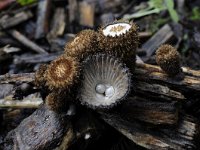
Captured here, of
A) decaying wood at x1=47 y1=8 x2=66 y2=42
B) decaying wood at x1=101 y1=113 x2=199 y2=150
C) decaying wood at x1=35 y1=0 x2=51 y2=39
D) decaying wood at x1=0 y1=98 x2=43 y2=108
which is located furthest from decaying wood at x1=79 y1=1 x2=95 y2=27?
decaying wood at x1=101 y1=113 x2=199 y2=150

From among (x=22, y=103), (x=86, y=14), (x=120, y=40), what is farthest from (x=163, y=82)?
(x=86, y=14)

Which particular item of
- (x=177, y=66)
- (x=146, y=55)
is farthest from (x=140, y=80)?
(x=146, y=55)

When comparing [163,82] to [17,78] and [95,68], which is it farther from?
[17,78]

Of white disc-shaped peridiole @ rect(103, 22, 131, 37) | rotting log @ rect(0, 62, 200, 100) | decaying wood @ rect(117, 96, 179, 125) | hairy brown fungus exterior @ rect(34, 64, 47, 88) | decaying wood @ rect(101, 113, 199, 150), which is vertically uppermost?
white disc-shaped peridiole @ rect(103, 22, 131, 37)

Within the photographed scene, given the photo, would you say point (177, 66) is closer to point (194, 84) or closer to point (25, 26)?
point (194, 84)

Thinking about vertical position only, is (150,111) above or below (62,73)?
below

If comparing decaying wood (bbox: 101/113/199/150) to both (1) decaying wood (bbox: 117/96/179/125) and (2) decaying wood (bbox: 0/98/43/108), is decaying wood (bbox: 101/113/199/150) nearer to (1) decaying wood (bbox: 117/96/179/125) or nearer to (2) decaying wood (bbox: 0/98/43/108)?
(1) decaying wood (bbox: 117/96/179/125)

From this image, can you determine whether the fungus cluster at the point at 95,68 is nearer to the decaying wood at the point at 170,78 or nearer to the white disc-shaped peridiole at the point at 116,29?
the white disc-shaped peridiole at the point at 116,29
